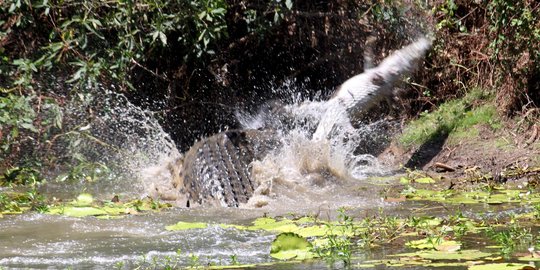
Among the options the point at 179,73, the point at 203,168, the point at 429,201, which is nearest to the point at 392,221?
the point at 429,201

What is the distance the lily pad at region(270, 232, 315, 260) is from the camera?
175 inches

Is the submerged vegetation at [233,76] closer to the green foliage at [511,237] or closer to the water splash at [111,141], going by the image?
the water splash at [111,141]

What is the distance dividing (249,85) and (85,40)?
2.70 metres

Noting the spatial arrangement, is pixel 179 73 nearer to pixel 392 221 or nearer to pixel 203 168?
pixel 203 168

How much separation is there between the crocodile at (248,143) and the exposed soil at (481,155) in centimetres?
71

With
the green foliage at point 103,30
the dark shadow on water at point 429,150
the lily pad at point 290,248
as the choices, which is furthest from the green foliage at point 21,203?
the dark shadow on water at point 429,150

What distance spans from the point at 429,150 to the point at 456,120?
52cm

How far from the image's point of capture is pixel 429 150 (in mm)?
9531

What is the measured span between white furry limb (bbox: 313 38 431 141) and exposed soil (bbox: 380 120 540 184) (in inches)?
28.7

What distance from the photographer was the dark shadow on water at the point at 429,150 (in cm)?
938

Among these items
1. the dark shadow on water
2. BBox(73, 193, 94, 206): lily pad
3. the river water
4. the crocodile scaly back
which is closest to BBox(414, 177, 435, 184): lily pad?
the river water

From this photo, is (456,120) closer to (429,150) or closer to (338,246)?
(429,150)

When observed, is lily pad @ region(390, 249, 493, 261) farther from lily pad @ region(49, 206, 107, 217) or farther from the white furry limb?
the white furry limb

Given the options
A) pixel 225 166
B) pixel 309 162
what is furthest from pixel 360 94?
pixel 225 166
